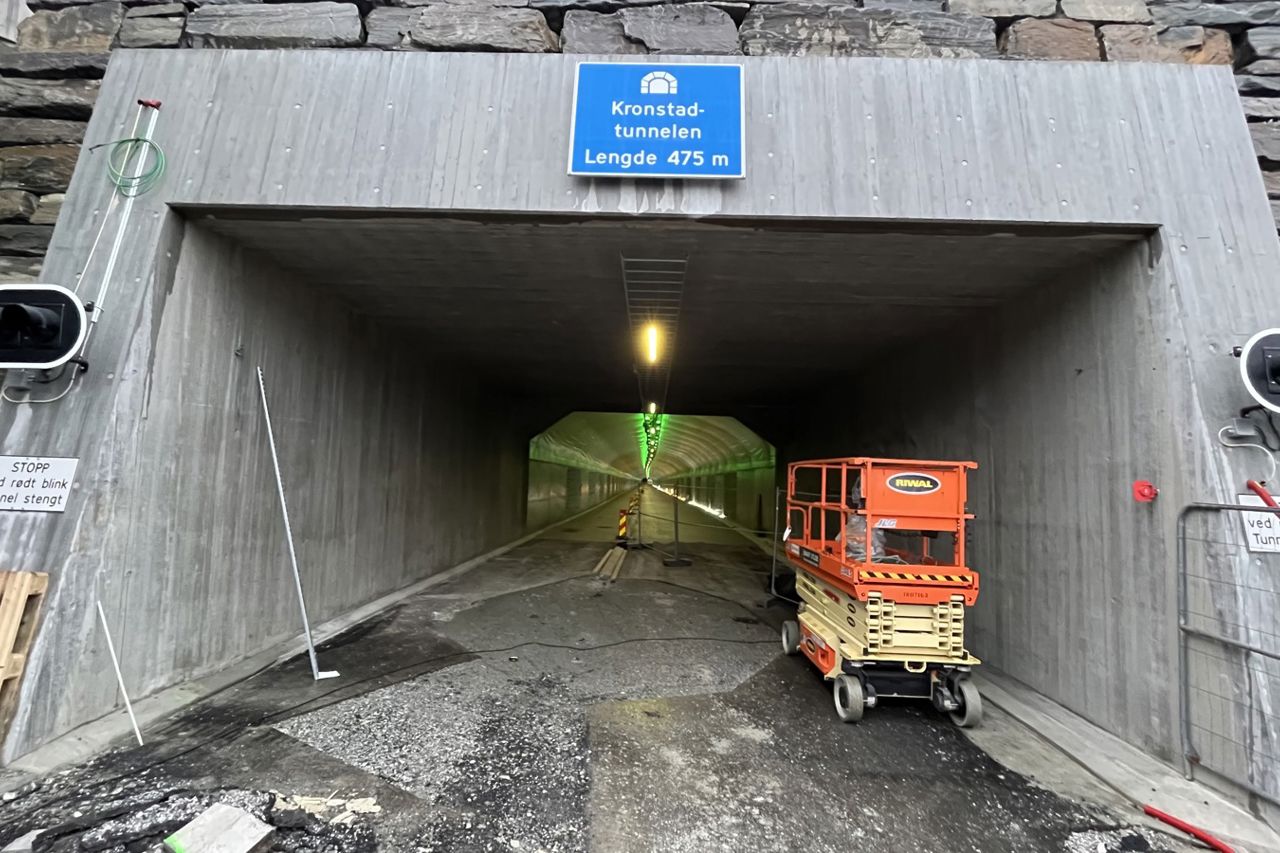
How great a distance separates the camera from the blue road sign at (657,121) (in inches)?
175

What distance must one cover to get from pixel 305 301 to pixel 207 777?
4709 mm

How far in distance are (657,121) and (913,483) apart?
3.71 meters

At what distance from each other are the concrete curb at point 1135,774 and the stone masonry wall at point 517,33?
5.78 m

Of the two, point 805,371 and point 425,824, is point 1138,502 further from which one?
point 805,371

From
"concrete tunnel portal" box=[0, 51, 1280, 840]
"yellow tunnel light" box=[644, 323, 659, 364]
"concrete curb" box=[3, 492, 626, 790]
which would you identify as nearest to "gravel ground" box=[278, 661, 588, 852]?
"concrete curb" box=[3, 492, 626, 790]

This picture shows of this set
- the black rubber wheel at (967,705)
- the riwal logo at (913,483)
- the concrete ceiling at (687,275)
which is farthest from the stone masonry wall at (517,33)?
A: the black rubber wheel at (967,705)

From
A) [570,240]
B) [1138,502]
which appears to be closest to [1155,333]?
[1138,502]

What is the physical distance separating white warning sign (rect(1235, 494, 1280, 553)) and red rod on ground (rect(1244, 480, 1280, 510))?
111 millimetres

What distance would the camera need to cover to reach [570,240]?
16.3ft

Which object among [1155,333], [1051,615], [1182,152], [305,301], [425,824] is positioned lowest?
[425,824]

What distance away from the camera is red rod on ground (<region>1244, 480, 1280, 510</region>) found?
340 centimetres

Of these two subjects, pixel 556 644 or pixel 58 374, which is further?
pixel 556 644

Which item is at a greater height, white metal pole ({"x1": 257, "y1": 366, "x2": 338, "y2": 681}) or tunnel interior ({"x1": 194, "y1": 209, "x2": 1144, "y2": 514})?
tunnel interior ({"x1": 194, "y1": 209, "x2": 1144, "y2": 514})

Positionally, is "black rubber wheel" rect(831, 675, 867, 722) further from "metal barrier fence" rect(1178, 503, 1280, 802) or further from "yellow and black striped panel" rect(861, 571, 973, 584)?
"metal barrier fence" rect(1178, 503, 1280, 802)
